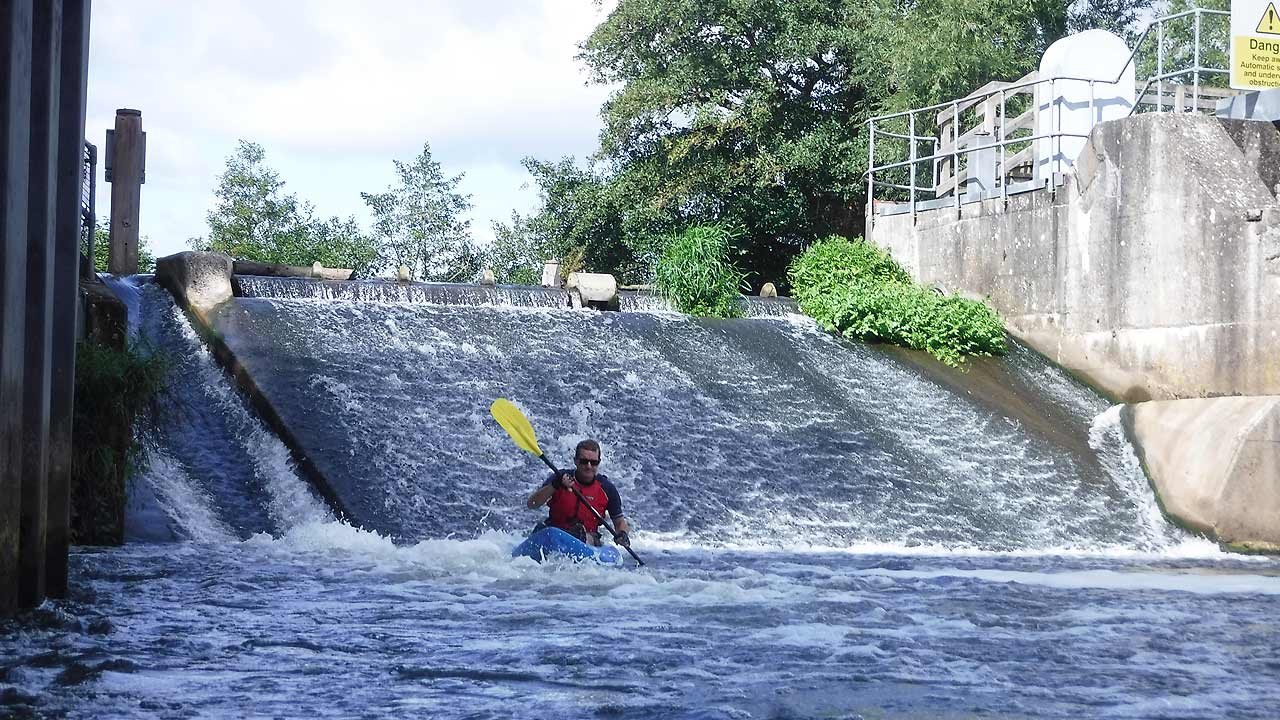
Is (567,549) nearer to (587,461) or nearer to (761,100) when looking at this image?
(587,461)

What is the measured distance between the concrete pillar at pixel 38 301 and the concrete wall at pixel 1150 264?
12.6 meters

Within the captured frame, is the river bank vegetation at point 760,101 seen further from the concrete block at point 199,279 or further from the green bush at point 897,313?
the concrete block at point 199,279

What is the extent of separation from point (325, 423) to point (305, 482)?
0.94 meters

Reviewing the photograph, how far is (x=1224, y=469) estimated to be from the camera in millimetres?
13750

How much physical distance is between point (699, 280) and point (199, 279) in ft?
21.9

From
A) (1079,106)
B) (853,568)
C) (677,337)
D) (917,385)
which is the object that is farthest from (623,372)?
(1079,106)

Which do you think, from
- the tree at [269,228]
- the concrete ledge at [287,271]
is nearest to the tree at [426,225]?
the tree at [269,228]

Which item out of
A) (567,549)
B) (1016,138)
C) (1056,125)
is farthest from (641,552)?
(1016,138)

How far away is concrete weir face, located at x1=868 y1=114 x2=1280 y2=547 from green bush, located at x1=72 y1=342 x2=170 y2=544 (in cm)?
1005

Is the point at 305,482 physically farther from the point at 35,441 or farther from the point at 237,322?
the point at 35,441

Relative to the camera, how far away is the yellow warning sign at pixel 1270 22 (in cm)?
1705

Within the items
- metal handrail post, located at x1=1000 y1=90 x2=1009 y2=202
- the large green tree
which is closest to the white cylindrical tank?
metal handrail post, located at x1=1000 y1=90 x2=1009 y2=202

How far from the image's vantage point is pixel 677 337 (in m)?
17.3

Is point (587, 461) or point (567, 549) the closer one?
point (567, 549)
